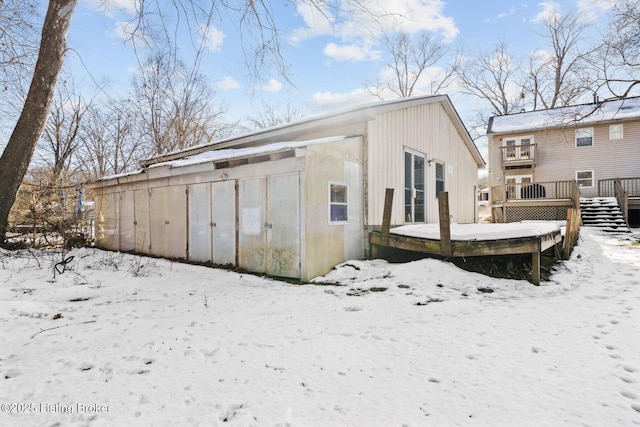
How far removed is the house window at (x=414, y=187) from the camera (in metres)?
8.69

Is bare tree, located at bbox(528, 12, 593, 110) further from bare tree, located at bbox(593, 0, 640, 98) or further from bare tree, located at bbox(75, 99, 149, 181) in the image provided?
bare tree, located at bbox(75, 99, 149, 181)

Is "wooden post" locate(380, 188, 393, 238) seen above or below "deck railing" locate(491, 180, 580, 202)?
below

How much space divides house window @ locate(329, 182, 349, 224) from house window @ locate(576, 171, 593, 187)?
18447 millimetres

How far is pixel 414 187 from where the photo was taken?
29.6 feet

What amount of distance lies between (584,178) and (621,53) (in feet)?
22.2

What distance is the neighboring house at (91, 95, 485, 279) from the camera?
19.7 feet

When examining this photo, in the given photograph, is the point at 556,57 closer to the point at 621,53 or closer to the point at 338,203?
the point at 621,53

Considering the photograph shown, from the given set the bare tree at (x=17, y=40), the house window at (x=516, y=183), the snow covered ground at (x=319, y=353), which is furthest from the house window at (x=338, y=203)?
the house window at (x=516, y=183)

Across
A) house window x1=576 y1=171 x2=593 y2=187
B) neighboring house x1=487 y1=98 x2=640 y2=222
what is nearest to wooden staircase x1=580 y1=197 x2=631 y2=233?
neighboring house x1=487 y1=98 x2=640 y2=222

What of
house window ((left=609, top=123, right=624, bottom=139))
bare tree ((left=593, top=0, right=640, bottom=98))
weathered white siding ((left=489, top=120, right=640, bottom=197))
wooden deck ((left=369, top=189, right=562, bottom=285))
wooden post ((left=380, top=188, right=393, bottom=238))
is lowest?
wooden deck ((left=369, top=189, right=562, bottom=285))

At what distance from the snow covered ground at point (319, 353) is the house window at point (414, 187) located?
3614 mm

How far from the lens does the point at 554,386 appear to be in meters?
2.29

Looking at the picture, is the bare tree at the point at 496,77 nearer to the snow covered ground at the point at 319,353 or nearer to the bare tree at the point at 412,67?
the bare tree at the point at 412,67

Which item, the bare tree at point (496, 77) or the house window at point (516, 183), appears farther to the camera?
the bare tree at point (496, 77)
